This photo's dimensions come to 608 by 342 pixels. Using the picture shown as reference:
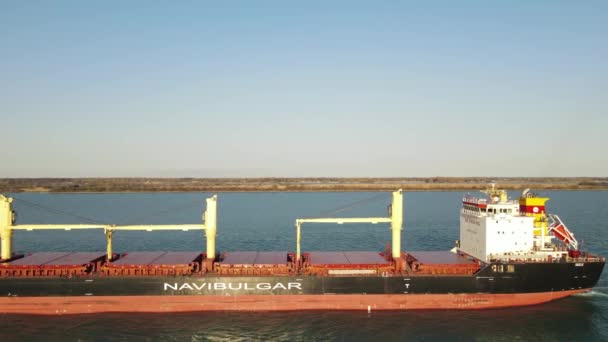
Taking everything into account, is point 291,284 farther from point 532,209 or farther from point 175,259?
point 532,209

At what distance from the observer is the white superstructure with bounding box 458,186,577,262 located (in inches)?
1032

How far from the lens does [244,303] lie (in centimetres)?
2462

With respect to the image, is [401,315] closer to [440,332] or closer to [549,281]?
[440,332]

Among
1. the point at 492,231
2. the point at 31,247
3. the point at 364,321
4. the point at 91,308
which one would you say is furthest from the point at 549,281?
the point at 31,247

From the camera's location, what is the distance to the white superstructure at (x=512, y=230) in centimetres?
2620

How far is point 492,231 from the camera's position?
2630cm

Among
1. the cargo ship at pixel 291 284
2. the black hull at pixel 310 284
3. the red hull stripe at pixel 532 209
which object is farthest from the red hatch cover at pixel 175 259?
the red hull stripe at pixel 532 209

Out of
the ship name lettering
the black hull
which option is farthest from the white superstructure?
the ship name lettering

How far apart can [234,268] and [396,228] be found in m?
9.97

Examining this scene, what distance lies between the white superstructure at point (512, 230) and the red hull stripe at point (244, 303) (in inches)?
110

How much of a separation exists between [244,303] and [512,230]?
644 inches

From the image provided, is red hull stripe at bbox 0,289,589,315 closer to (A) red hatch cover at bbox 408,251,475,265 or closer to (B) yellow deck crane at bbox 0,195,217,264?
(A) red hatch cover at bbox 408,251,475,265

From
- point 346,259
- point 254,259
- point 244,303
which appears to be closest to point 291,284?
point 244,303

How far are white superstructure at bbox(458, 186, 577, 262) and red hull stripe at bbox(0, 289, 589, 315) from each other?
2791 mm
